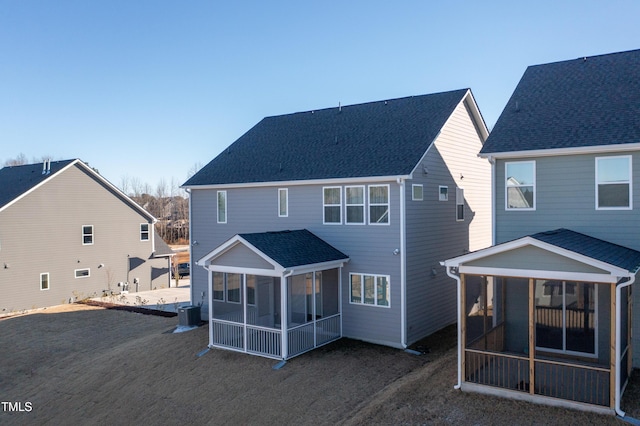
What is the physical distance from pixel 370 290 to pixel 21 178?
79.7 feet

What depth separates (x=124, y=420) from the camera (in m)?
12.9

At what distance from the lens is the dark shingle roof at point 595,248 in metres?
10.0

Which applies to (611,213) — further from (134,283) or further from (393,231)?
(134,283)

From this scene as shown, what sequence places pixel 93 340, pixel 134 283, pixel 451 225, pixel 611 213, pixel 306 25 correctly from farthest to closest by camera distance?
pixel 134 283 < pixel 306 25 < pixel 93 340 < pixel 451 225 < pixel 611 213

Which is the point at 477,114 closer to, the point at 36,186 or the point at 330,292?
the point at 330,292

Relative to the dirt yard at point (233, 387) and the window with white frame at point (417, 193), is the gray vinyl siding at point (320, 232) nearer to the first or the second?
the window with white frame at point (417, 193)

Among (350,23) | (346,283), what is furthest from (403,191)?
(350,23)

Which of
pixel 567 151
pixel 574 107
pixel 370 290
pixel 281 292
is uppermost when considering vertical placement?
pixel 574 107

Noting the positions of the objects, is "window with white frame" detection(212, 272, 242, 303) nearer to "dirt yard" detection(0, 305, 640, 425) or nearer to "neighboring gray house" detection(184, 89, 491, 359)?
"neighboring gray house" detection(184, 89, 491, 359)

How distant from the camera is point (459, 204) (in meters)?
18.6

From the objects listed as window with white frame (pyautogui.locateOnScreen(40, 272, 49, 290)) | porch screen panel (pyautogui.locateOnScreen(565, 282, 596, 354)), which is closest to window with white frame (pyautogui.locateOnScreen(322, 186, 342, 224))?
porch screen panel (pyautogui.locateOnScreen(565, 282, 596, 354))

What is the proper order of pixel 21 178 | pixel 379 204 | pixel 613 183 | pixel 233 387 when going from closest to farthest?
pixel 613 183 < pixel 233 387 < pixel 379 204 < pixel 21 178

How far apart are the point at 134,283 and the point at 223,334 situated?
18215mm

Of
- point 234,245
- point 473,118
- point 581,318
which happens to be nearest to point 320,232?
point 234,245
